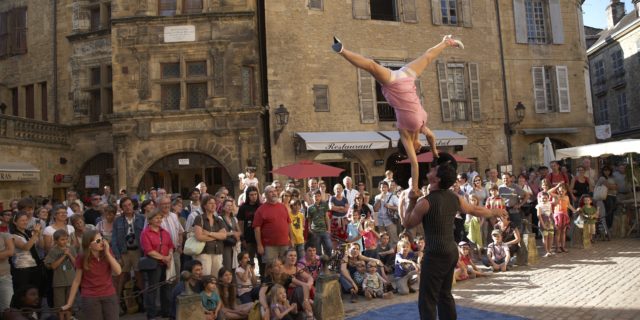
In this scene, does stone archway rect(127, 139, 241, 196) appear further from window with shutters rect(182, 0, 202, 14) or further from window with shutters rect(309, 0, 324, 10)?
window with shutters rect(309, 0, 324, 10)

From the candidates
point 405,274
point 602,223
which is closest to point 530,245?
point 405,274

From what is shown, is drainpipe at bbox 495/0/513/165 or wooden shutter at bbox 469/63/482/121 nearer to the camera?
wooden shutter at bbox 469/63/482/121

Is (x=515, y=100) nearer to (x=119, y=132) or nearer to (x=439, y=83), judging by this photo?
(x=439, y=83)

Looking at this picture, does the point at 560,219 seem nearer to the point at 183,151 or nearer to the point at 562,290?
the point at 562,290

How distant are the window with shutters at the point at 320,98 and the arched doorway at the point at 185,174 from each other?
3663mm

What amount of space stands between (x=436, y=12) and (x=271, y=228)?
45.0 ft

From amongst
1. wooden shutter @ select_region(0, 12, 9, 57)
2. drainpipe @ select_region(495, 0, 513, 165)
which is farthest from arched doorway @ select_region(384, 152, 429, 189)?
wooden shutter @ select_region(0, 12, 9, 57)

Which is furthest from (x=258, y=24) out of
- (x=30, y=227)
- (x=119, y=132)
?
(x=30, y=227)

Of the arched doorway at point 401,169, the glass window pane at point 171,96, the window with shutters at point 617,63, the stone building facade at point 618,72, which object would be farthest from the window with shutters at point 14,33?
the window with shutters at point 617,63

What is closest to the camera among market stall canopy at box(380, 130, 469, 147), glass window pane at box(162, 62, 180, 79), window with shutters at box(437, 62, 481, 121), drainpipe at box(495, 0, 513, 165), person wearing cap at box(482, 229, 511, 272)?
person wearing cap at box(482, 229, 511, 272)

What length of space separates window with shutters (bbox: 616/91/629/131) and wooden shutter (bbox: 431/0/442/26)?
18475 mm

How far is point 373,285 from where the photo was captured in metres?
8.82

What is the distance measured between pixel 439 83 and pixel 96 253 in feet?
50.8

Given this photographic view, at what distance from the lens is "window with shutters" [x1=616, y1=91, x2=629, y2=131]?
31.6 m
